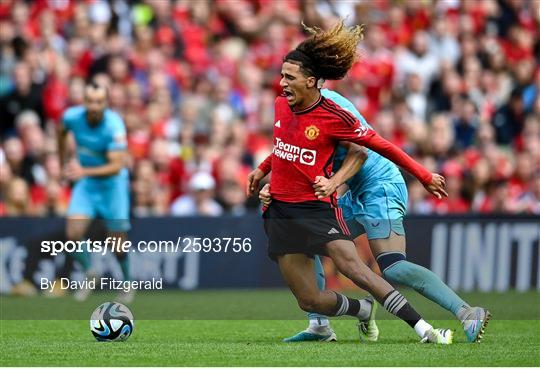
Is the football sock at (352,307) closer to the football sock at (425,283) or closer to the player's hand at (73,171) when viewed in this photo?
the football sock at (425,283)

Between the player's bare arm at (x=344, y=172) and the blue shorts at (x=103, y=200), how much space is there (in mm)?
5314

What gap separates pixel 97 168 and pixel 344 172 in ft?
16.9

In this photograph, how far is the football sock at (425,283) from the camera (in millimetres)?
9938

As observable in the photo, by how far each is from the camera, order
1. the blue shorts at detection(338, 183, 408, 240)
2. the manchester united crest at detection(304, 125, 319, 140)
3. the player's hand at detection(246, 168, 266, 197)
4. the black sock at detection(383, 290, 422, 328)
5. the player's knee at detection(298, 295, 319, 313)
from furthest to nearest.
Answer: the player's hand at detection(246, 168, 266, 197) → the blue shorts at detection(338, 183, 408, 240) → the player's knee at detection(298, 295, 319, 313) → the manchester united crest at detection(304, 125, 319, 140) → the black sock at detection(383, 290, 422, 328)

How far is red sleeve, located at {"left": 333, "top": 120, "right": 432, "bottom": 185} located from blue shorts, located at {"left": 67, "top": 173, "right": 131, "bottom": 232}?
215 inches

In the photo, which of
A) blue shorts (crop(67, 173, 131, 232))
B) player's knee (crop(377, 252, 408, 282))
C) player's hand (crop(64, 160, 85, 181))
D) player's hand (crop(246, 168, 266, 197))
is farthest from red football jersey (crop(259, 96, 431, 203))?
blue shorts (crop(67, 173, 131, 232))

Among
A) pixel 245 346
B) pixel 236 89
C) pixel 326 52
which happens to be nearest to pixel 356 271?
pixel 245 346

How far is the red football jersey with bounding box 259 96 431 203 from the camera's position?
9727 mm

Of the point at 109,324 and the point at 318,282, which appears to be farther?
the point at 318,282

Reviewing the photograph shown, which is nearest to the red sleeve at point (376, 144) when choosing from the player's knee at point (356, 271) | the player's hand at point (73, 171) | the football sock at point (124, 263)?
the player's knee at point (356, 271)

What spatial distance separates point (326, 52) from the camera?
9.80 metres

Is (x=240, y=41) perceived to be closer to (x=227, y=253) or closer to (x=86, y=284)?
(x=227, y=253)

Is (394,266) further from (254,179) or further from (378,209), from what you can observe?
(254,179)

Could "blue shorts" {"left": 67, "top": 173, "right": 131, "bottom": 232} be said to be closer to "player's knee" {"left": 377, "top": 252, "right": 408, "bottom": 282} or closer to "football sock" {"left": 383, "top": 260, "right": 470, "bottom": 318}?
"player's knee" {"left": 377, "top": 252, "right": 408, "bottom": 282}
